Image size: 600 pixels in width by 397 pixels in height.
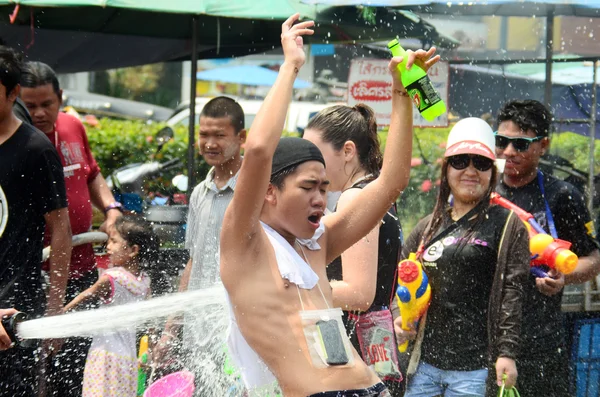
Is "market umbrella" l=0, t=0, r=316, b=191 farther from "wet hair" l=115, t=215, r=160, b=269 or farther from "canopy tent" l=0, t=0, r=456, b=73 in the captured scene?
"wet hair" l=115, t=215, r=160, b=269

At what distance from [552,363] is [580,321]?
962 mm

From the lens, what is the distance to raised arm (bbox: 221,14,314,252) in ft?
9.52

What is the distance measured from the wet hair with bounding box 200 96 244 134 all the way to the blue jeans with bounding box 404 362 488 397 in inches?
69.5

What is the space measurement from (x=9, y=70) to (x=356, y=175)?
1802 mm

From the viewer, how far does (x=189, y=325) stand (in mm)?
4809

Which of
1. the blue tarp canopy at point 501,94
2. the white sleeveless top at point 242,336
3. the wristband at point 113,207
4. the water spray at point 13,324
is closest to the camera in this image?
A: the white sleeveless top at point 242,336

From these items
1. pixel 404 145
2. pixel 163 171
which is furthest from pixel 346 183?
pixel 163 171

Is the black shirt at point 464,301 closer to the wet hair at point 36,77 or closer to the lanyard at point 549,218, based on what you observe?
the lanyard at point 549,218

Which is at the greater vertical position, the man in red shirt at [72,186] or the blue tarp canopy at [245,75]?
the blue tarp canopy at [245,75]

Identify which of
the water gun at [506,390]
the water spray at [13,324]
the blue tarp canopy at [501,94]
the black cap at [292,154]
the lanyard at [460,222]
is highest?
the blue tarp canopy at [501,94]

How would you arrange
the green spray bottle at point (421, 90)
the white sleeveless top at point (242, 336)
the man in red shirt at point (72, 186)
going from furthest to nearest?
the man in red shirt at point (72, 186) < the green spray bottle at point (421, 90) < the white sleeveless top at point (242, 336)

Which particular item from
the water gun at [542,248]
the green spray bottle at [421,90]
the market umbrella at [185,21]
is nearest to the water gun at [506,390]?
the water gun at [542,248]

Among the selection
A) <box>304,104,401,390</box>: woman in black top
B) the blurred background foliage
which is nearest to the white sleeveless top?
<box>304,104,401,390</box>: woman in black top

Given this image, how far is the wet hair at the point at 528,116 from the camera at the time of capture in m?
5.42
